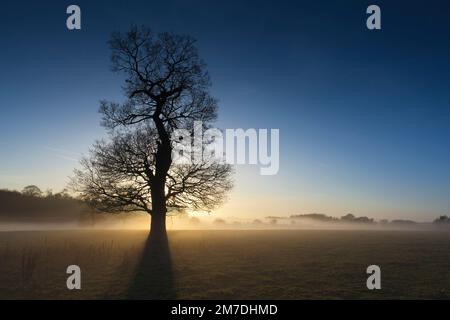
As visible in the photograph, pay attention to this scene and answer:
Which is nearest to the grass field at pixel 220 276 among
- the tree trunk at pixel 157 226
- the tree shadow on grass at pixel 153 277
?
the tree shadow on grass at pixel 153 277

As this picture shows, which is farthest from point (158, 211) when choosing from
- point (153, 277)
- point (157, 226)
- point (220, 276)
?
point (220, 276)

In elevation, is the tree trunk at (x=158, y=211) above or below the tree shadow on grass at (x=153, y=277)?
above

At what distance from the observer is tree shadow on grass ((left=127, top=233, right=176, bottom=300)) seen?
11.9m

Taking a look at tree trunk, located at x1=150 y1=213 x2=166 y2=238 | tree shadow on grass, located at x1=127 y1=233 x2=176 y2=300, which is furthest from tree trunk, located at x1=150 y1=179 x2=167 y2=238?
tree shadow on grass, located at x1=127 y1=233 x2=176 y2=300

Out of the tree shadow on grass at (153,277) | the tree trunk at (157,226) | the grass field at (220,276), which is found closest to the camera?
the tree shadow on grass at (153,277)

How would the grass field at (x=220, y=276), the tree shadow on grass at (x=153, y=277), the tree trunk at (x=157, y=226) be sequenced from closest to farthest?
the tree shadow on grass at (x=153, y=277)
the grass field at (x=220, y=276)
the tree trunk at (x=157, y=226)

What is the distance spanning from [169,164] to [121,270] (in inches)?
494

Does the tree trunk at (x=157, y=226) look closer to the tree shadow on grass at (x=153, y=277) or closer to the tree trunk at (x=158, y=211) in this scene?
the tree trunk at (x=158, y=211)

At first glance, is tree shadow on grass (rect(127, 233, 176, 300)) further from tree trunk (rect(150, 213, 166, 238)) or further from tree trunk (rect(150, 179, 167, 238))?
tree trunk (rect(150, 179, 167, 238))

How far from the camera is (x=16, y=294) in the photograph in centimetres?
1180

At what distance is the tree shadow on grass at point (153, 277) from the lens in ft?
39.1

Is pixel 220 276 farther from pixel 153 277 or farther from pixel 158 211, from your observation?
pixel 158 211
